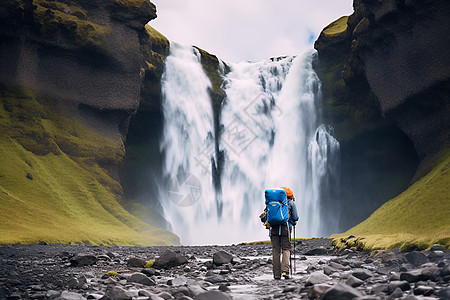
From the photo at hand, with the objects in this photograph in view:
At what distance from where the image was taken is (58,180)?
51062 millimetres

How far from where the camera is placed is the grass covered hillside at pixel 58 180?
40406mm

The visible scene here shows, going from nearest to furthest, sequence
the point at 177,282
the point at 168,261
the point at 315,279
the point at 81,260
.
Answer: the point at 315,279, the point at 177,282, the point at 168,261, the point at 81,260

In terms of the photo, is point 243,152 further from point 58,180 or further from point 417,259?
point 417,259

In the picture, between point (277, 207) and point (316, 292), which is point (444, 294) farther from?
point (277, 207)

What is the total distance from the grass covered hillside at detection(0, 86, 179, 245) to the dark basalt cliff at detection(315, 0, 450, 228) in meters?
32.4

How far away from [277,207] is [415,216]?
27.9m

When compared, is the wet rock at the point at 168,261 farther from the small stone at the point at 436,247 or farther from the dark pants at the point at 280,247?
the small stone at the point at 436,247

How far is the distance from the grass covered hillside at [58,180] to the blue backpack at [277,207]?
30.3 metres

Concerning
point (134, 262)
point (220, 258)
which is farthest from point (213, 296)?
point (134, 262)

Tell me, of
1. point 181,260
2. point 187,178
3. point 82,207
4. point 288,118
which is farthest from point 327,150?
point 181,260

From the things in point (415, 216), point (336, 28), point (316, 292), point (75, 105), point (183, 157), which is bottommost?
point (316, 292)

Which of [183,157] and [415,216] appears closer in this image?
[415,216]

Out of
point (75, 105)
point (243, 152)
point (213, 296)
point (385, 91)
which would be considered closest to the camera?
point (213, 296)

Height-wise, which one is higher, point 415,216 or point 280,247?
point 415,216
